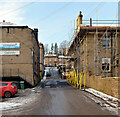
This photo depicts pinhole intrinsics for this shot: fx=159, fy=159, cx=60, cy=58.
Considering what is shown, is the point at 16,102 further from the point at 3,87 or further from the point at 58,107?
the point at 58,107

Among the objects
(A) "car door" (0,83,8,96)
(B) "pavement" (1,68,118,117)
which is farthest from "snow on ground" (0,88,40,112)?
(A) "car door" (0,83,8,96)

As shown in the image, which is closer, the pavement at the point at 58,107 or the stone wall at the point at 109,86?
the pavement at the point at 58,107

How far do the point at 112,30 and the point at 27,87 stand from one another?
44.9 ft

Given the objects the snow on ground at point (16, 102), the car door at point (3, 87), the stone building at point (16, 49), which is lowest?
the snow on ground at point (16, 102)

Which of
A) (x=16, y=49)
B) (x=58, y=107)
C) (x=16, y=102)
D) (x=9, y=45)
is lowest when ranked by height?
(x=16, y=102)

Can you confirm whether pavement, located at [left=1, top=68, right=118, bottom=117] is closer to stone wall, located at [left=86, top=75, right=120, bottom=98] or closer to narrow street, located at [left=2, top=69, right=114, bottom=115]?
narrow street, located at [left=2, top=69, right=114, bottom=115]

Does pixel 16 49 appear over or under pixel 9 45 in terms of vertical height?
under

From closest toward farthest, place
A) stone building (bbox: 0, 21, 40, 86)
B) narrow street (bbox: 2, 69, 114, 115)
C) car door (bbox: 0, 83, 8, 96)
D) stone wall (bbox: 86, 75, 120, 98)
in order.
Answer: narrow street (bbox: 2, 69, 114, 115) < stone wall (bbox: 86, 75, 120, 98) < car door (bbox: 0, 83, 8, 96) < stone building (bbox: 0, 21, 40, 86)

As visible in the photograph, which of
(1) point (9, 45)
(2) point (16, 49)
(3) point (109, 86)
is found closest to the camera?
(3) point (109, 86)

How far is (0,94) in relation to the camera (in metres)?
12.9

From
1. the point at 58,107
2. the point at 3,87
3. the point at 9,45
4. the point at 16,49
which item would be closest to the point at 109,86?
the point at 58,107

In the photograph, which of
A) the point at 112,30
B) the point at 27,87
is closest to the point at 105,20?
the point at 112,30

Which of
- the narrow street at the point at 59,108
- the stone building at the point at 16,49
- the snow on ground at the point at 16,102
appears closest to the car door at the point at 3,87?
A: the snow on ground at the point at 16,102

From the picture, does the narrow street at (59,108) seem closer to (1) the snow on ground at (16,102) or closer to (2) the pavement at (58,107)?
(2) the pavement at (58,107)
